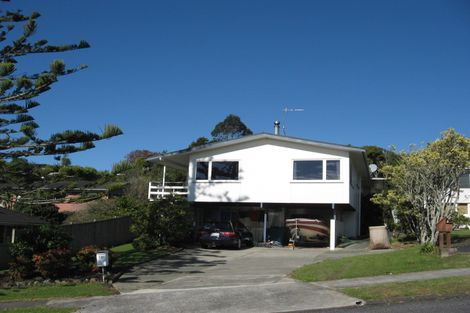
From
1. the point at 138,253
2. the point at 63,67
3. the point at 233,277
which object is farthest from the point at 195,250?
the point at 63,67

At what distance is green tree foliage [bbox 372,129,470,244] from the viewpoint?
66.3 ft

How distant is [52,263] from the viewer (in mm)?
15102

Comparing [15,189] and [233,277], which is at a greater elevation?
[15,189]

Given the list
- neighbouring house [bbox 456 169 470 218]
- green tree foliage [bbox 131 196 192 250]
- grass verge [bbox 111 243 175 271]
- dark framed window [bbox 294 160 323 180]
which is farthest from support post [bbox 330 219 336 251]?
neighbouring house [bbox 456 169 470 218]

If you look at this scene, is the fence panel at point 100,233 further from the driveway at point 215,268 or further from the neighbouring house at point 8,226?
the driveway at point 215,268

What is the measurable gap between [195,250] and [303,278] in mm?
10174

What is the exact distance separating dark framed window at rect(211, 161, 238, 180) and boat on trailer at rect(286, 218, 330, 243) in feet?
12.7

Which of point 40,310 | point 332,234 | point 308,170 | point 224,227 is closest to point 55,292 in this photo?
point 40,310

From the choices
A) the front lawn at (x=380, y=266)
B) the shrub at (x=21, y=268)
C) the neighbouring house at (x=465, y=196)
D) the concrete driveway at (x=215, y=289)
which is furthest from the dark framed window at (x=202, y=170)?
the neighbouring house at (x=465, y=196)

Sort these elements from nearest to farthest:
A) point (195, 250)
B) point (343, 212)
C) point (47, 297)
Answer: point (47, 297), point (195, 250), point (343, 212)

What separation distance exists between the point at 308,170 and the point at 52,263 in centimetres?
1375

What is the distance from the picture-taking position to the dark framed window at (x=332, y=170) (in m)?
24.7

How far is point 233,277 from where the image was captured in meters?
14.7

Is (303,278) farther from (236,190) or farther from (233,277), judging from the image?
(236,190)
